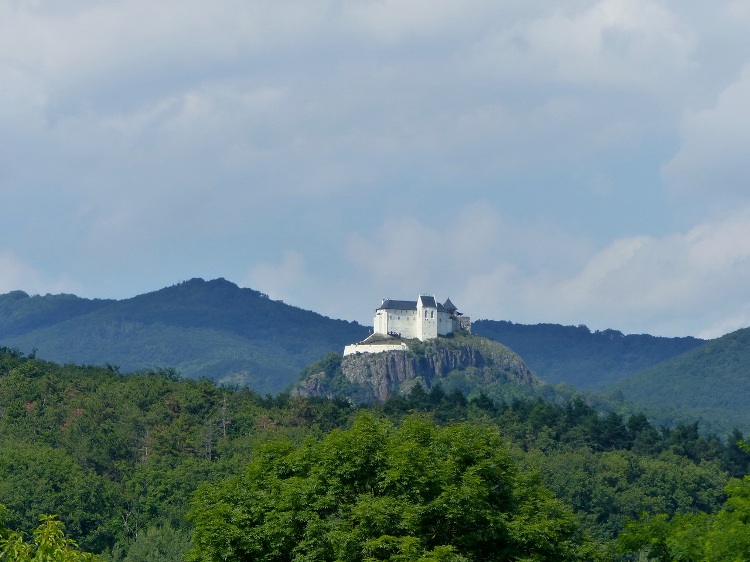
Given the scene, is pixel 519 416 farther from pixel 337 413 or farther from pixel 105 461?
pixel 105 461

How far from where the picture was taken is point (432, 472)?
48.0 meters

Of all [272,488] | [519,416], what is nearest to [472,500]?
[272,488]

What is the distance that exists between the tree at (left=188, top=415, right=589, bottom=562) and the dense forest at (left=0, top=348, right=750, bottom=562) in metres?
0.07

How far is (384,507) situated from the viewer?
4578cm

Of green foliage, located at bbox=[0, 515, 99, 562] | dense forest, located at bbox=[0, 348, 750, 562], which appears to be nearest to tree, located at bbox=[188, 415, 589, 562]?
dense forest, located at bbox=[0, 348, 750, 562]

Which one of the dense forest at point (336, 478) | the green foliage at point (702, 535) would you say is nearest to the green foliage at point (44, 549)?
the dense forest at point (336, 478)

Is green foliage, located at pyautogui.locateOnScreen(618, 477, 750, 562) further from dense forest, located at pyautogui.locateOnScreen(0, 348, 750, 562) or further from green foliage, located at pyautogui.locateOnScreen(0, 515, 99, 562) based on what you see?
green foliage, located at pyautogui.locateOnScreen(0, 515, 99, 562)

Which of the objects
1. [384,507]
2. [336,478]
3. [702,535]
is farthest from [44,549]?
[702,535]

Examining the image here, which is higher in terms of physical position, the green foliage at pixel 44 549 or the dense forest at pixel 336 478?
the dense forest at pixel 336 478

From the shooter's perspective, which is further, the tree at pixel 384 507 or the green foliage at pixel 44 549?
the tree at pixel 384 507

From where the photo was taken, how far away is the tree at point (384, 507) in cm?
4616

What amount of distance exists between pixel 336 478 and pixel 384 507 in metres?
3.29

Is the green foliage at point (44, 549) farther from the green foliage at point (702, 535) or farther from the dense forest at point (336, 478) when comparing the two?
the green foliage at point (702, 535)

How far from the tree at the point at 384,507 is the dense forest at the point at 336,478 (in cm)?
7
